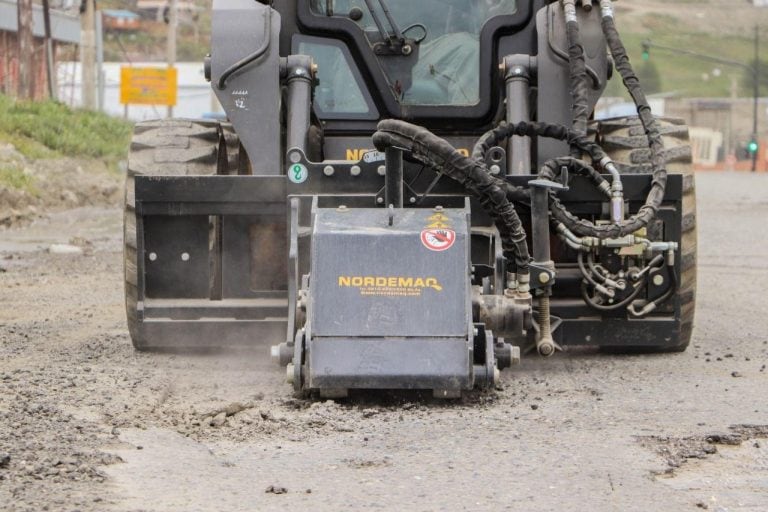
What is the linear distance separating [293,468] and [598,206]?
3008 mm

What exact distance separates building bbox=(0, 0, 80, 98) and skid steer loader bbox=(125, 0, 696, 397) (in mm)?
26425

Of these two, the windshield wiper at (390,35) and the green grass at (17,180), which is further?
the green grass at (17,180)

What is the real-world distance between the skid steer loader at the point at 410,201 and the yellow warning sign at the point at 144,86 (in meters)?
37.3

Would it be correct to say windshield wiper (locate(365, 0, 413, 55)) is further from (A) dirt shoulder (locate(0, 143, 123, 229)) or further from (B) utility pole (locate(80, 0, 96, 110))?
(B) utility pole (locate(80, 0, 96, 110))

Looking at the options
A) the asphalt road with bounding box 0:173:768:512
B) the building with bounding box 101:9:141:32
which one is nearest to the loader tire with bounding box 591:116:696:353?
the asphalt road with bounding box 0:173:768:512

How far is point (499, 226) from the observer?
731 centimetres

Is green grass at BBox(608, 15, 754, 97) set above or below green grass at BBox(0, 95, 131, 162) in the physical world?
above

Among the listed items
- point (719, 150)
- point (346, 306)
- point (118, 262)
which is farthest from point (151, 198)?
point (719, 150)

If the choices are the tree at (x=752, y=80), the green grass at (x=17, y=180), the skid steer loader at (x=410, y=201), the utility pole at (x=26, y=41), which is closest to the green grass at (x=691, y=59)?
the tree at (x=752, y=80)

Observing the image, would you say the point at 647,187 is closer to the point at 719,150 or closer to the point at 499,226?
the point at 499,226

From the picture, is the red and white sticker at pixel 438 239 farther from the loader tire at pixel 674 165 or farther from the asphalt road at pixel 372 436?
the loader tire at pixel 674 165

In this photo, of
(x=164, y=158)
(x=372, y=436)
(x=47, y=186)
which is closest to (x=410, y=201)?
(x=164, y=158)

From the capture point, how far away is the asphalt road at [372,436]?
4992mm

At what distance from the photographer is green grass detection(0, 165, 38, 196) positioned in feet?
66.9
